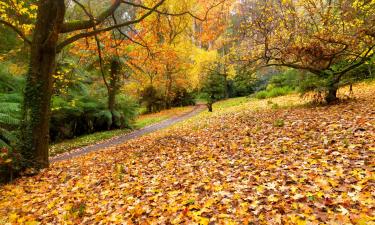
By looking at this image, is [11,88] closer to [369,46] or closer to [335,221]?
[335,221]

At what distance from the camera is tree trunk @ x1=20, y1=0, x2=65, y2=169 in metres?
7.97

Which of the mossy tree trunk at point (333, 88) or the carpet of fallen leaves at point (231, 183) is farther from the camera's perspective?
the mossy tree trunk at point (333, 88)

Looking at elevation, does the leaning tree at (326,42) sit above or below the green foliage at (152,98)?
above

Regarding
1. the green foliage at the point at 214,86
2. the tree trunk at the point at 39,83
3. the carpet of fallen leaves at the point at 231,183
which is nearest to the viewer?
the carpet of fallen leaves at the point at 231,183

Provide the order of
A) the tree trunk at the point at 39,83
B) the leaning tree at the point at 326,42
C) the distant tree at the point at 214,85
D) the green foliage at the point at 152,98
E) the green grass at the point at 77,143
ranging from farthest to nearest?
the distant tree at the point at 214,85
the green foliage at the point at 152,98
the green grass at the point at 77,143
the leaning tree at the point at 326,42
the tree trunk at the point at 39,83

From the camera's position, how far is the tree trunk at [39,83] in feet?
26.2

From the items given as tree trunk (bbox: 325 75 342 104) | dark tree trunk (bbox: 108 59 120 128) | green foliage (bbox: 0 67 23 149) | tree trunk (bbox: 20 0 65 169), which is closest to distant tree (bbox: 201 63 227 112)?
dark tree trunk (bbox: 108 59 120 128)

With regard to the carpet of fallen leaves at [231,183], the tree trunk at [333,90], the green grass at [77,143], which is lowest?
the green grass at [77,143]

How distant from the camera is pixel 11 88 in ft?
41.1

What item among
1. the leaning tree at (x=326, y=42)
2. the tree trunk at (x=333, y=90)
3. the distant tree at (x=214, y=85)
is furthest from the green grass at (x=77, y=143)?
the distant tree at (x=214, y=85)

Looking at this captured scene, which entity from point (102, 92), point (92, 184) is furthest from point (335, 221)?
point (102, 92)

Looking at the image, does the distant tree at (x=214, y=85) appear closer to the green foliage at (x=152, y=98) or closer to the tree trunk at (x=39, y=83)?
the green foliage at (x=152, y=98)

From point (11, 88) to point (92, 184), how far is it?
874 cm

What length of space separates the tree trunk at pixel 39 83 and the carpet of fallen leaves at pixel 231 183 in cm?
85
